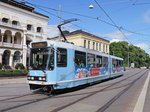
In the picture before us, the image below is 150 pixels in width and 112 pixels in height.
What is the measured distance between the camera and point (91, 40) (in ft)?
170

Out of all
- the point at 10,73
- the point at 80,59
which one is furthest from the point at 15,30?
the point at 80,59

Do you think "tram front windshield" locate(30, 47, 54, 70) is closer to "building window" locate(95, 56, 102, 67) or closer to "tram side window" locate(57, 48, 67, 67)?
"tram side window" locate(57, 48, 67, 67)

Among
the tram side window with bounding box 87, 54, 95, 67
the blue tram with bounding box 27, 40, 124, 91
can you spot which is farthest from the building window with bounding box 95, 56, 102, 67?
the blue tram with bounding box 27, 40, 124, 91

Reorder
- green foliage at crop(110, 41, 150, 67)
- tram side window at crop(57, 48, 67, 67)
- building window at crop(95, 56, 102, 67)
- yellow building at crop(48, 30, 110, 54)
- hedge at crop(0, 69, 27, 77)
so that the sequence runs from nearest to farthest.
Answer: tram side window at crop(57, 48, 67, 67) → building window at crop(95, 56, 102, 67) → hedge at crop(0, 69, 27, 77) → yellow building at crop(48, 30, 110, 54) → green foliage at crop(110, 41, 150, 67)

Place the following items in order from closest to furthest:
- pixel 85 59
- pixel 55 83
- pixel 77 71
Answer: pixel 55 83, pixel 77 71, pixel 85 59

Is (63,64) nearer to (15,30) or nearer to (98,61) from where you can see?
(98,61)

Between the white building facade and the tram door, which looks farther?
the white building facade

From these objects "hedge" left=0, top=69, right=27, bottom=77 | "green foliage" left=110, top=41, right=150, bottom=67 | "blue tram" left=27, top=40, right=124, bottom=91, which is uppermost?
"green foliage" left=110, top=41, right=150, bottom=67

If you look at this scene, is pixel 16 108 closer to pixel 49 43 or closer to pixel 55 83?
pixel 55 83

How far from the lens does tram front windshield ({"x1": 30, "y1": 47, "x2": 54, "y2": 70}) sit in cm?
907

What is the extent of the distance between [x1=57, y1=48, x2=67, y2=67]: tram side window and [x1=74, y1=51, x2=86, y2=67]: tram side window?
1151mm

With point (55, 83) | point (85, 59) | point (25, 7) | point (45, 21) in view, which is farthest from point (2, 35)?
point (55, 83)

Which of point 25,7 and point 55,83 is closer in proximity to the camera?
point 55,83

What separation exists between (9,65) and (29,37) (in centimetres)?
687
